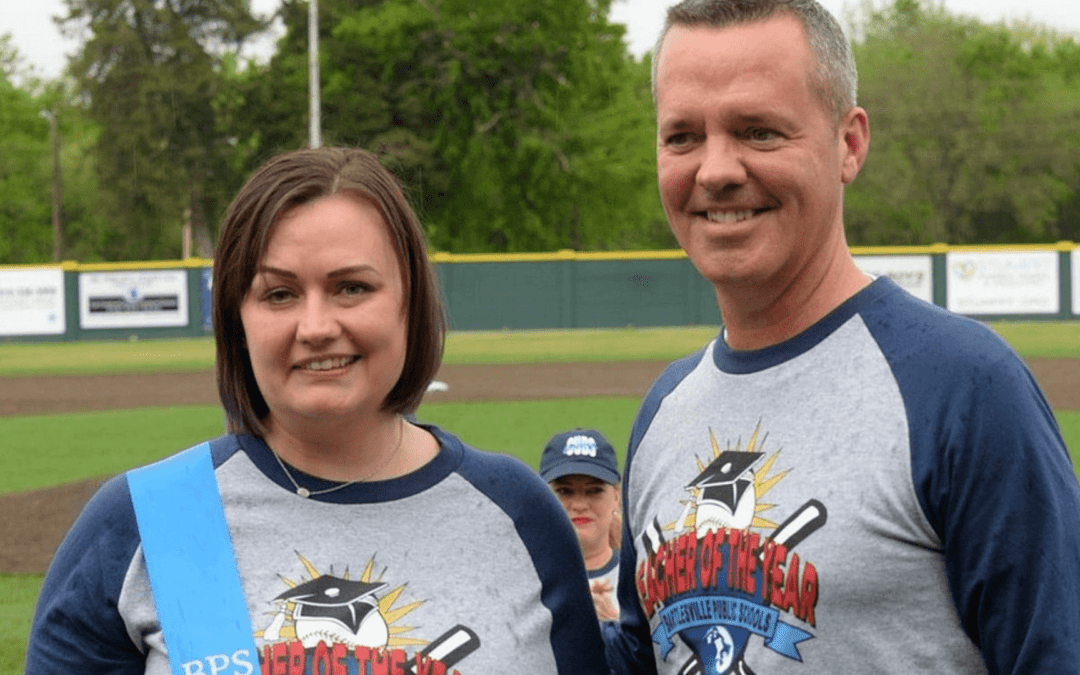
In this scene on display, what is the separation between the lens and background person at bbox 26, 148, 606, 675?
2.12 m

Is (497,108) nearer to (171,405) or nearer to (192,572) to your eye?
(171,405)

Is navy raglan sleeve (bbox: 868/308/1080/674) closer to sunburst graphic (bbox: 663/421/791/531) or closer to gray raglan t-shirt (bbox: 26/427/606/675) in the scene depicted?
sunburst graphic (bbox: 663/421/791/531)

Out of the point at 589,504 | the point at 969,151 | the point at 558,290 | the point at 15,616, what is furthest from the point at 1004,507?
the point at 969,151

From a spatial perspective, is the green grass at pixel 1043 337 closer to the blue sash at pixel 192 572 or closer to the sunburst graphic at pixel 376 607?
the sunburst graphic at pixel 376 607

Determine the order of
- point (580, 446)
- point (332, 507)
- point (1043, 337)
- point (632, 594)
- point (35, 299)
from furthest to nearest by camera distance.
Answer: point (35, 299)
point (1043, 337)
point (580, 446)
point (632, 594)
point (332, 507)

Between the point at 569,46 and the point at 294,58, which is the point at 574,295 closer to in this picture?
the point at 569,46

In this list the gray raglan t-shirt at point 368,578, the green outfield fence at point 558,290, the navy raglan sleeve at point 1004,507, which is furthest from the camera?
the green outfield fence at point 558,290

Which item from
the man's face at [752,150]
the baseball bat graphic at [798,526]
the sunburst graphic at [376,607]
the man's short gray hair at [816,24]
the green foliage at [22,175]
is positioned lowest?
the sunburst graphic at [376,607]

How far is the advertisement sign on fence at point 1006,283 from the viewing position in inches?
1390

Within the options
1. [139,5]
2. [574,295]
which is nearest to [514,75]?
[574,295]

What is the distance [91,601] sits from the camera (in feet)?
6.89

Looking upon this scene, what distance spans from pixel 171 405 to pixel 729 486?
16930 mm

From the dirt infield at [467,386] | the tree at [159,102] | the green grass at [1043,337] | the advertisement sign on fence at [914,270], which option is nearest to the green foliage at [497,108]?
the tree at [159,102]

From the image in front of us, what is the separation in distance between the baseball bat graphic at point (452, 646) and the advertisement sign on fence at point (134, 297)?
1374 inches
